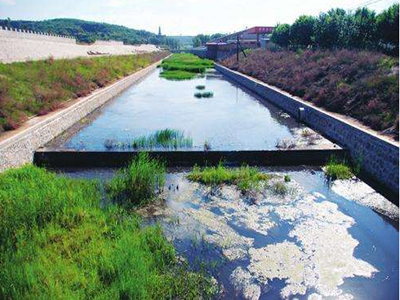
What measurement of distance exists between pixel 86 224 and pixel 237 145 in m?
8.75

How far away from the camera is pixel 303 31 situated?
177 feet

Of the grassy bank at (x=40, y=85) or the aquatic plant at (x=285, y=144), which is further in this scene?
the grassy bank at (x=40, y=85)

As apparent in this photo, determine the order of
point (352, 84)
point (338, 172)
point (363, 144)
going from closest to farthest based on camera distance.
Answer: point (338, 172) < point (363, 144) < point (352, 84)

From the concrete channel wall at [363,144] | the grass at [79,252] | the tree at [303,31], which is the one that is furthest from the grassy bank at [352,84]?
the tree at [303,31]

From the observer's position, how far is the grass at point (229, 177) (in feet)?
39.8

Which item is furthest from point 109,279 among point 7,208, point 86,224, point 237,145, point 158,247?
point 237,145

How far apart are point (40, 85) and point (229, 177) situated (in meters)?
16.0

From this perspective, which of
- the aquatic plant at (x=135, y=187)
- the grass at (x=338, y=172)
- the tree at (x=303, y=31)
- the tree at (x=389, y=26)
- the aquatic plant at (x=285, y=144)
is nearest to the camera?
the aquatic plant at (x=135, y=187)

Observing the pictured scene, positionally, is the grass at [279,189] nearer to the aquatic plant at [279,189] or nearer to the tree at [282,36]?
the aquatic plant at [279,189]

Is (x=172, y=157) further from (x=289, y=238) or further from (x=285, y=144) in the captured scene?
(x=289, y=238)

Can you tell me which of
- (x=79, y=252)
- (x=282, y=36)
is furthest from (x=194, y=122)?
(x=282, y=36)

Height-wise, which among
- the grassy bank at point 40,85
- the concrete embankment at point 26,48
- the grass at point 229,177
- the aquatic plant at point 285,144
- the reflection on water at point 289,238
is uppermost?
the concrete embankment at point 26,48

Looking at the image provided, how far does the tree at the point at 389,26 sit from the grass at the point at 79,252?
112 ft

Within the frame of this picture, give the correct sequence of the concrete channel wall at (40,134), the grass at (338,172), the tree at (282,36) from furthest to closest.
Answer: the tree at (282,36), the grass at (338,172), the concrete channel wall at (40,134)
